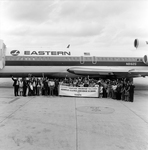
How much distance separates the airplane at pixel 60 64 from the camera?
19.3m

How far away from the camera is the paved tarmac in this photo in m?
5.66

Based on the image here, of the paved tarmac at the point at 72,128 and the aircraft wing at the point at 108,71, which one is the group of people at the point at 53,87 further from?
the aircraft wing at the point at 108,71

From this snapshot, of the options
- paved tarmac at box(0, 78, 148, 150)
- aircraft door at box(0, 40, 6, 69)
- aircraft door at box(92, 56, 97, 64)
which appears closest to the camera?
paved tarmac at box(0, 78, 148, 150)

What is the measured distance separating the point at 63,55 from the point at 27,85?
20.6 feet

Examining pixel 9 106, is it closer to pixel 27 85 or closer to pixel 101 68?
pixel 27 85

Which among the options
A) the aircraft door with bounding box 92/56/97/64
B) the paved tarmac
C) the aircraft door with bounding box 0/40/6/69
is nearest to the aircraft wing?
the aircraft door with bounding box 92/56/97/64

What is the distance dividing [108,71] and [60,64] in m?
4.89

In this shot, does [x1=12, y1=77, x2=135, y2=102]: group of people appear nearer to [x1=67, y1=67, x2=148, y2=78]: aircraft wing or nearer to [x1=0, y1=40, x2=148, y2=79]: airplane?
[x1=67, y1=67, x2=148, y2=78]: aircraft wing

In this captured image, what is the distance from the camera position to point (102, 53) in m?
20.5

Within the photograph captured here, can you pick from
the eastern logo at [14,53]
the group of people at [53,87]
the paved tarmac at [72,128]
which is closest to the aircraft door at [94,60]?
the group of people at [53,87]

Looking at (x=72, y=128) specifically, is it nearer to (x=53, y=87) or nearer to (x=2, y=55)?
(x=53, y=87)

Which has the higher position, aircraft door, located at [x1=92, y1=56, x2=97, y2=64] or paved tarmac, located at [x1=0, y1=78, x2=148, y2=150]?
aircraft door, located at [x1=92, y1=56, x2=97, y2=64]

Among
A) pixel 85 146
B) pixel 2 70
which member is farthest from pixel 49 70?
pixel 85 146

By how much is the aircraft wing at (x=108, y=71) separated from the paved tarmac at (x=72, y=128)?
8.91 m
